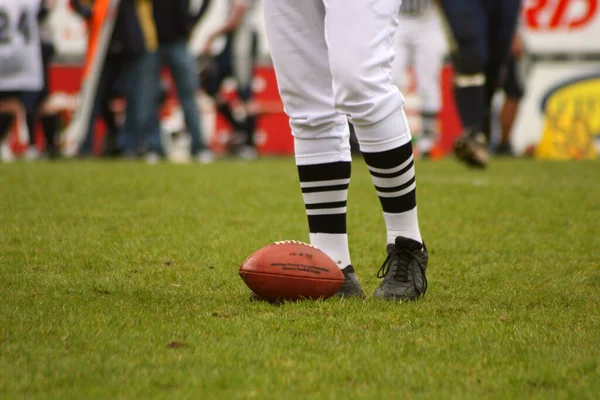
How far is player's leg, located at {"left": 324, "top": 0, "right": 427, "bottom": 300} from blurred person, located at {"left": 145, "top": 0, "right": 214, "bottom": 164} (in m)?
6.84

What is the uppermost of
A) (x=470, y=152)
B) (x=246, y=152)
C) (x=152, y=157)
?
(x=470, y=152)

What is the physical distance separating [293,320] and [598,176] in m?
5.37

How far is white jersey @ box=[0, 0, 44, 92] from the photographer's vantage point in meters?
10.6

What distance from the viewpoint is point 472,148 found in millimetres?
6949

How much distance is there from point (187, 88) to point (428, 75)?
252cm

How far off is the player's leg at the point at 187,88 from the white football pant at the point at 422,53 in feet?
6.92

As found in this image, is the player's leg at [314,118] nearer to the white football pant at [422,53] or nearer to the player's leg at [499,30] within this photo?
the player's leg at [499,30]

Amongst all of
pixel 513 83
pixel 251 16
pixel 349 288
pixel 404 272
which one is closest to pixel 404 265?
pixel 404 272

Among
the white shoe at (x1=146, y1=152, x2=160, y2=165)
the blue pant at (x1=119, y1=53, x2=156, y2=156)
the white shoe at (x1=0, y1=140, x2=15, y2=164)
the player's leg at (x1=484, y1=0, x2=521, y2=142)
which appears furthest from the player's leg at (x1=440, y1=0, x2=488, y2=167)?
the white shoe at (x1=0, y1=140, x2=15, y2=164)

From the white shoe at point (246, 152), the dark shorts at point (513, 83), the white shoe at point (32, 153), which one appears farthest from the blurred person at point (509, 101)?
the white shoe at point (32, 153)

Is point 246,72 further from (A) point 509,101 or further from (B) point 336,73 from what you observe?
(B) point 336,73

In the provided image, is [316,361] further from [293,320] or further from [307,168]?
[307,168]

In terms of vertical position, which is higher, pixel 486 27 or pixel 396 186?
pixel 396 186

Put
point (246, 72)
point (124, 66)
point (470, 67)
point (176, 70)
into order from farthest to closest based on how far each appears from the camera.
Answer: point (246, 72) → point (124, 66) → point (176, 70) → point (470, 67)
